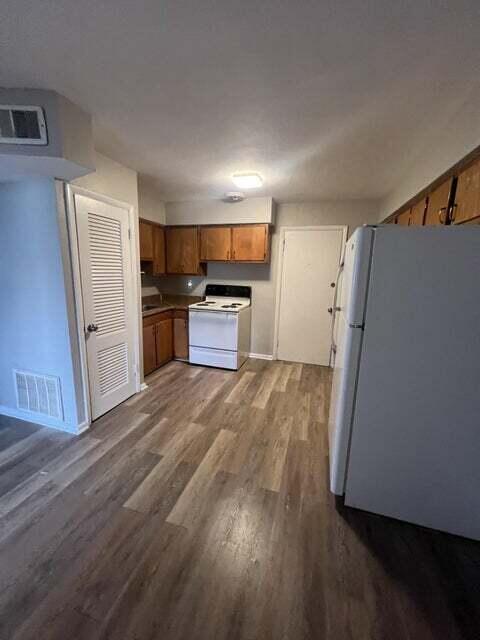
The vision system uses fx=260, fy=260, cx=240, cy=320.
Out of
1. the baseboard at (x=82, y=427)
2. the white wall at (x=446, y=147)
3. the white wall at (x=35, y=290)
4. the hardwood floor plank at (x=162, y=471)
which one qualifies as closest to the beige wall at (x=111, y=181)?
the white wall at (x=35, y=290)

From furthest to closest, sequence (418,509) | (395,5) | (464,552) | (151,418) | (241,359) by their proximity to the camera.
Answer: (241,359) → (151,418) → (418,509) → (464,552) → (395,5)

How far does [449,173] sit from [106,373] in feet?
10.3

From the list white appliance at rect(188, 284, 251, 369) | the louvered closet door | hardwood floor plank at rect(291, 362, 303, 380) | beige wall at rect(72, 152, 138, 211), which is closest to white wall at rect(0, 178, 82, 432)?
the louvered closet door

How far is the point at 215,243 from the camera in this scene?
3.84 m

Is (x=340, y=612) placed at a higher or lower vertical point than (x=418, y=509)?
lower

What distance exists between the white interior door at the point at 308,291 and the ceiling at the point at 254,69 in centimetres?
158

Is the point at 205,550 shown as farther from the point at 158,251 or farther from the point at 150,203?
the point at 150,203

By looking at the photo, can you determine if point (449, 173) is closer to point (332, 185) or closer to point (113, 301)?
point (332, 185)

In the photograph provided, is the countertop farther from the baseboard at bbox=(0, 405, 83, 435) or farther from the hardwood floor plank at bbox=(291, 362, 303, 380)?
the baseboard at bbox=(0, 405, 83, 435)

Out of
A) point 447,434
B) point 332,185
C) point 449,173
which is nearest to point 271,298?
point 332,185

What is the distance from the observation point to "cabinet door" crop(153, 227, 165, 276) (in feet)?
12.2

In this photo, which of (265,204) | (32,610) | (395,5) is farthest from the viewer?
(265,204)

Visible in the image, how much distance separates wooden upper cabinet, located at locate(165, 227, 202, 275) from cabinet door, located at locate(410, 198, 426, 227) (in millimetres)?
2698

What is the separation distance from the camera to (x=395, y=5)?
3.14ft
